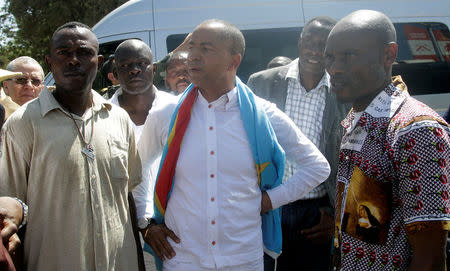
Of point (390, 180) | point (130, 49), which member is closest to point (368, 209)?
point (390, 180)

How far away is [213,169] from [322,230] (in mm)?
1128

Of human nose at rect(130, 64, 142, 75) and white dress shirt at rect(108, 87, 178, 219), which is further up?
human nose at rect(130, 64, 142, 75)

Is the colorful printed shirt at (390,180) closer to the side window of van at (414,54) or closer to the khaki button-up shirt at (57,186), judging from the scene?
the khaki button-up shirt at (57,186)

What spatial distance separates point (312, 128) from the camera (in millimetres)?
3002

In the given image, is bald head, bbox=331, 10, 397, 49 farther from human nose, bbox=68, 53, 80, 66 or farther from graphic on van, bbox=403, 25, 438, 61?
graphic on van, bbox=403, 25, 438, 61

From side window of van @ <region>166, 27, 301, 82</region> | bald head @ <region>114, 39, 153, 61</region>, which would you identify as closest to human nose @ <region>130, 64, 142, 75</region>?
bald head @ <region>114, 39, 153, 61</region>

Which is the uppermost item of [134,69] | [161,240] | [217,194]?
[134,69]

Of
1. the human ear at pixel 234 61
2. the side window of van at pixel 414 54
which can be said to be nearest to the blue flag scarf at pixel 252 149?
the human ear at pixel 234 61

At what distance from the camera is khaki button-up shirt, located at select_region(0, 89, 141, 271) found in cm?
194

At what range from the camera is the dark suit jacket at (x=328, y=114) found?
291cm

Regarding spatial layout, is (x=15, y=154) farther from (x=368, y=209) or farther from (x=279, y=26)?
(x=279, y=26)

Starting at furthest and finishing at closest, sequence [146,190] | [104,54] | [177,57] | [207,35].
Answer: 1. [104,54]
2. [177,57]
3. [146,190]
4. [207,35]

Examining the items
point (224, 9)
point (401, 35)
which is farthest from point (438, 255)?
point (401, 35)

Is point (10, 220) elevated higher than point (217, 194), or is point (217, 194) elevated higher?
point (10, 220)
